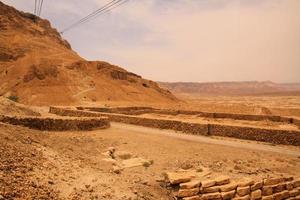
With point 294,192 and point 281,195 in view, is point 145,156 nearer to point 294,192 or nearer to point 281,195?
point 281,195

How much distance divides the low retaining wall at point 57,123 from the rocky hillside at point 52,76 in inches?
767

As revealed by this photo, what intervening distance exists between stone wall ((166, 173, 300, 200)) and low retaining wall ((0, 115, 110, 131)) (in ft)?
29.5

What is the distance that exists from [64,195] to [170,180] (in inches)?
117

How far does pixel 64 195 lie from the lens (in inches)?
272

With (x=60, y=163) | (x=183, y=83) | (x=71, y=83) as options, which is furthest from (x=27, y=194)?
(x=183, y=83)

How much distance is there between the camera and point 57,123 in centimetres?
1694

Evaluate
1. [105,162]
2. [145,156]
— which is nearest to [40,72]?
[145,156]

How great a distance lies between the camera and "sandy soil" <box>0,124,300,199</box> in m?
7.14

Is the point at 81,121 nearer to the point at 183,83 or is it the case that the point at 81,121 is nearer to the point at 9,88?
the point at 9,88

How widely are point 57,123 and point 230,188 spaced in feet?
35.8

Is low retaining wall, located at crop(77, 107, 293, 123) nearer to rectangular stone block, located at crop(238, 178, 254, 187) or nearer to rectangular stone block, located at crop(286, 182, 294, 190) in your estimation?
rectangular stone block, located at crop(286, 182, 294, 190)

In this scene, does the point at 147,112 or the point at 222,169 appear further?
the point at 147,112

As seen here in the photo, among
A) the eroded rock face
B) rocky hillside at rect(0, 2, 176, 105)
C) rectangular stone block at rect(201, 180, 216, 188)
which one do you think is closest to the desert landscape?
rectangular stone block at rect(201, 180, 216, 188)

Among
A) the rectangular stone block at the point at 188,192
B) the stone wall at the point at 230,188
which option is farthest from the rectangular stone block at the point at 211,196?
the rectangular stone block at the point at 188,192
